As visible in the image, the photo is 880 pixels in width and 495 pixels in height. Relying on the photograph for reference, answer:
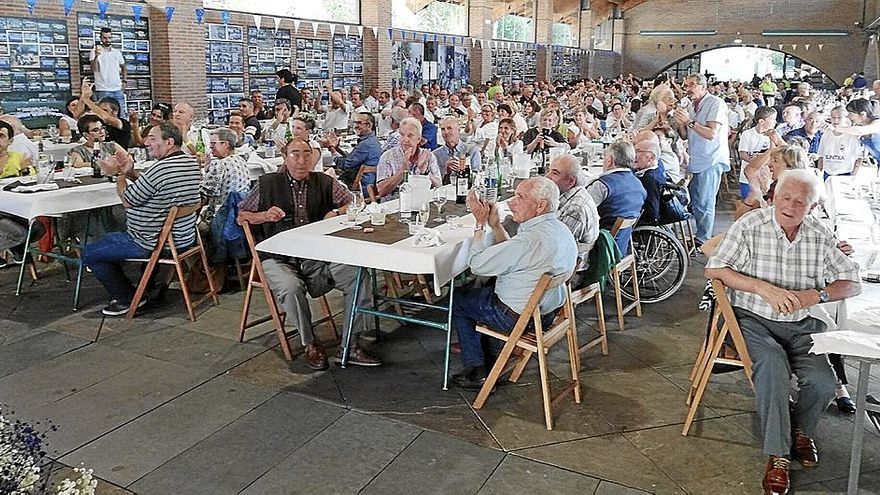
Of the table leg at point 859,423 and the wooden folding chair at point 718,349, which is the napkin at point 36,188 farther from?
the table leg at point 859,423

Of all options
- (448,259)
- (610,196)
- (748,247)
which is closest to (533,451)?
(448,259)

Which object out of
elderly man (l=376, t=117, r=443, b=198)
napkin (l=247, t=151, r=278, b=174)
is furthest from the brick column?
elderly man (l=376, t=117, r=443, b=198)

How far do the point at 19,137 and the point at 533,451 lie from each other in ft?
17.3

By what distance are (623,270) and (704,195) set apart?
2.11 metres

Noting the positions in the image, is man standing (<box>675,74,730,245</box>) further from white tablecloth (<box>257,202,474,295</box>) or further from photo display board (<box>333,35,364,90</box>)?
photo display board (<box>333,35,364,90</box>)

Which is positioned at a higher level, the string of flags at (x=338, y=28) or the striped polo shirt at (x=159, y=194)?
the string of flags at (x=338, y=28)

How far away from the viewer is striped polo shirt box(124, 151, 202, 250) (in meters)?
4.66

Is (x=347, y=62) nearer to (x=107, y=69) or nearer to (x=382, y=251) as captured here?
(x=107, y=69)

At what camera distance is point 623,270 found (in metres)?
5.01

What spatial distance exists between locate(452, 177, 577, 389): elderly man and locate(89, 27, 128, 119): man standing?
8.19 m

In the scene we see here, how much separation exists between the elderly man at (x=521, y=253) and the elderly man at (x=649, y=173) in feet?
6.16

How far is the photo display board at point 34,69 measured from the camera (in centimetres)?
967

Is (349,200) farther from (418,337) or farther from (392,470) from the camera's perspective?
(392,470)

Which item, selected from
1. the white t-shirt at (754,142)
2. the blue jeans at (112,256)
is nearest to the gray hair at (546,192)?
the blue jeans at (112,256)
